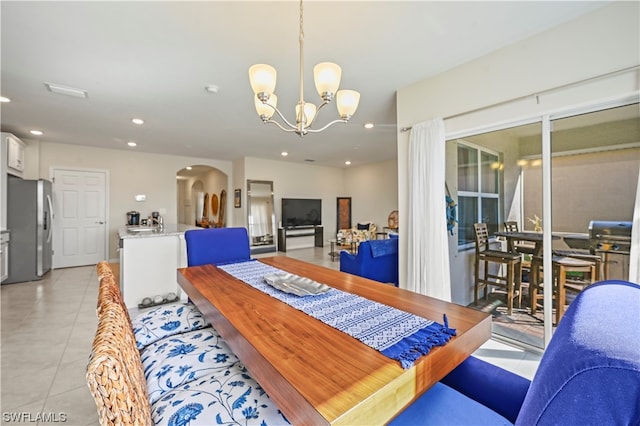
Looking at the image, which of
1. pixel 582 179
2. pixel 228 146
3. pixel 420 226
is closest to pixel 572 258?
pixel 582 179

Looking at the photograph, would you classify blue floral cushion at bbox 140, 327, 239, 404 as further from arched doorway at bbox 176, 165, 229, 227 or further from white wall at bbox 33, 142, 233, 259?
arched doorway at bbox 176, 165, 229, 227

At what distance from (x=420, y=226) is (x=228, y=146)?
4609mm

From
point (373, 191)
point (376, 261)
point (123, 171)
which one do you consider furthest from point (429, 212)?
point (123, 171)

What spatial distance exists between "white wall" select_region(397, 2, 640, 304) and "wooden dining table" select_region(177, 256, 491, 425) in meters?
1.84

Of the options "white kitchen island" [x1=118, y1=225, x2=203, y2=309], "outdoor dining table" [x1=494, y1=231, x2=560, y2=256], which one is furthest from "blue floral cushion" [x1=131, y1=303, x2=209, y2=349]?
"outdoor dining table" [x1=494, y1=231, x2=560, y2=256]

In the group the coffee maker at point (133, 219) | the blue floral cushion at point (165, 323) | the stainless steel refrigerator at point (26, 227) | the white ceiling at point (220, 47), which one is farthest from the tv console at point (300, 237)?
the blue floral cushion at point (165, 323)

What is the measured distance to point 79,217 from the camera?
5719 mm

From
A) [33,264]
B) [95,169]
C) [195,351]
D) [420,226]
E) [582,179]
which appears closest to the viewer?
[195,351]

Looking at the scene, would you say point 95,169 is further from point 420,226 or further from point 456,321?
point 456,321

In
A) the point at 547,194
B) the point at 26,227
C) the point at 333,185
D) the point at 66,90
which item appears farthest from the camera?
the point at 333,185

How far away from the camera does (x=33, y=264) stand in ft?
14.7

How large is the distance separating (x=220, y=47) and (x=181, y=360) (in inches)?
90.5

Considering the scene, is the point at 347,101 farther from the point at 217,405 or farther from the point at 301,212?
the point at 301,212

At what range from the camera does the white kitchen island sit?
329 centimetres
